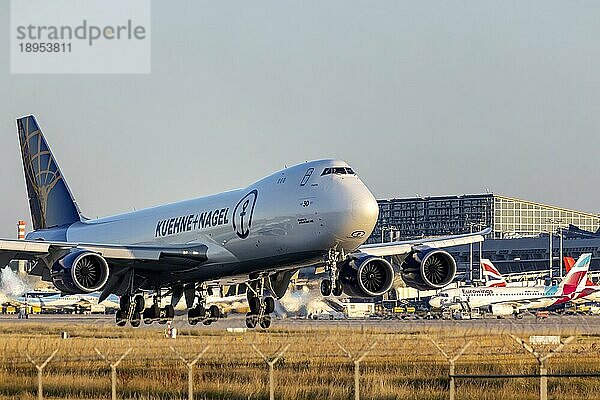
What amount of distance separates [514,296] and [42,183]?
62.9 metres

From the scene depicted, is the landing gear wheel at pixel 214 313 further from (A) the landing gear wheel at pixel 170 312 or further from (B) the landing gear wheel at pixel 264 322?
(B) the landing gear wheel at pixel 264 322

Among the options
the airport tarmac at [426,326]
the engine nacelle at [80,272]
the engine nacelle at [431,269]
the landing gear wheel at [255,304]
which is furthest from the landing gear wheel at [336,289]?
the airport tarmac at [426,326]

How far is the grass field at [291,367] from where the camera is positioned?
96.6ft

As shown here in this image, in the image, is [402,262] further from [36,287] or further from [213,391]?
[36,287]

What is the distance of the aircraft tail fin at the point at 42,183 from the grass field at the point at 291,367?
947cm

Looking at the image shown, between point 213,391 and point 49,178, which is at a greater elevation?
point 49,178

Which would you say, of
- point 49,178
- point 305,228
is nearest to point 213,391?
point 305,228

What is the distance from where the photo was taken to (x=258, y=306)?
5284 centimetres

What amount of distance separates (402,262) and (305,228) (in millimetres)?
8256

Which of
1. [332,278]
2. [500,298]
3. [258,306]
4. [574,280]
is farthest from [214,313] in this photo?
[574,280]

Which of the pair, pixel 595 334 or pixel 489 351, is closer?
pixel 489 351

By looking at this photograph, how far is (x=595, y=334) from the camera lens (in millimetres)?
58312

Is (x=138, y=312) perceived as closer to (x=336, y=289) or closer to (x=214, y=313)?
(x=214, y=313)

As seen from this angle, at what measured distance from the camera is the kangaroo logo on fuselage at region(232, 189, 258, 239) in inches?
1905
